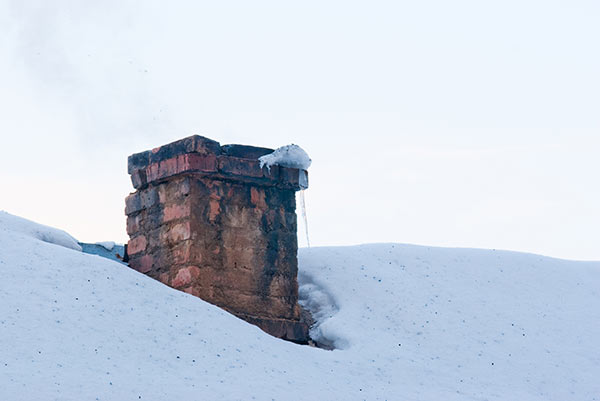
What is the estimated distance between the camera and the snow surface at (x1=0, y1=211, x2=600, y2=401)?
7.73 metres

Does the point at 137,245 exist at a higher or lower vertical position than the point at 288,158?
lower

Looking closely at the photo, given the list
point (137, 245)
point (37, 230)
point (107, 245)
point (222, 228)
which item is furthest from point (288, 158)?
point (37, 230)

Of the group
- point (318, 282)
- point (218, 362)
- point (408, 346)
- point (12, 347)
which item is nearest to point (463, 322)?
point (408, 346)

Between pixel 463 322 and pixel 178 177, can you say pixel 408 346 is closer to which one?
pixel 463 322

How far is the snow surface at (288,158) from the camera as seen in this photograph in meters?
10.3

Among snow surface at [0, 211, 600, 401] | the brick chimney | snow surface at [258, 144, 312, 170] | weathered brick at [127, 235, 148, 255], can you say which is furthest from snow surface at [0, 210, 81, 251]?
snow surface at [258, 144, 312, 170]

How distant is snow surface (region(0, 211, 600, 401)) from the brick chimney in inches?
20.5

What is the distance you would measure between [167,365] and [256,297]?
7.06 ft

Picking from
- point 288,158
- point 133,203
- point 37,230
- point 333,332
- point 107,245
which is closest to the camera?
point 333,332

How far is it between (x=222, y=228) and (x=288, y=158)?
3.56 feet

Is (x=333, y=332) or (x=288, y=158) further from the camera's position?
(x=288, y=158)

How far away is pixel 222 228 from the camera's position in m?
9.98

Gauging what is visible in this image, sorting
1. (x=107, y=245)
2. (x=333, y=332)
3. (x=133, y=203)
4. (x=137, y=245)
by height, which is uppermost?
(x=133, y=203)

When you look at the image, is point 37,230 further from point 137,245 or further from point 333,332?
point 333,332
